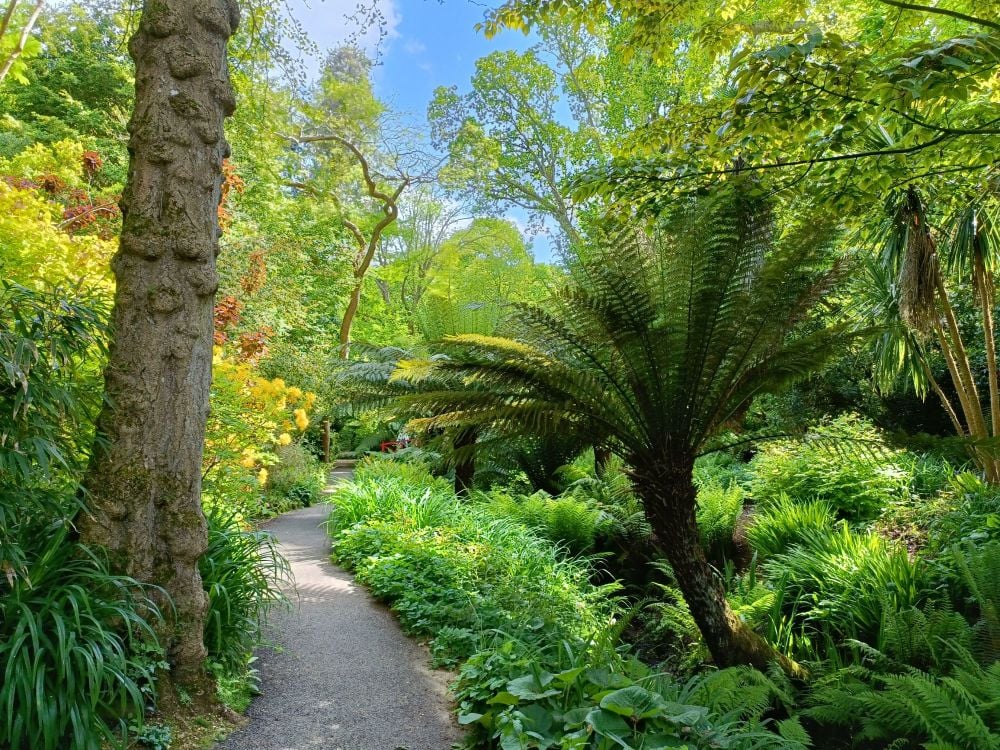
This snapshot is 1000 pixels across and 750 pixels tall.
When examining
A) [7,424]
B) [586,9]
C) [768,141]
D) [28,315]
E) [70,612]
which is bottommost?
[70,612]

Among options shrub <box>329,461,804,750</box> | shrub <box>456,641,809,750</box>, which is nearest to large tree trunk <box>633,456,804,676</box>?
shrub <box>329,461,804,750</box>

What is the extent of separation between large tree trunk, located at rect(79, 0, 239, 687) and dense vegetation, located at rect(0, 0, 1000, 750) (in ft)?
0.05

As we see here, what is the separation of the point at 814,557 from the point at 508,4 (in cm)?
467

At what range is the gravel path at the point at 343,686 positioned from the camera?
2.50 m

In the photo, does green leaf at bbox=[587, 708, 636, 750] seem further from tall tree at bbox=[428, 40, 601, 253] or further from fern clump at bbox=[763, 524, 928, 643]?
tall tree at bbox=[428, 40, 601, 253]

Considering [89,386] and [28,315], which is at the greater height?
[28,315]

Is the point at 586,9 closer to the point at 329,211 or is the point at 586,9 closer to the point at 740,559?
the point at 740,559

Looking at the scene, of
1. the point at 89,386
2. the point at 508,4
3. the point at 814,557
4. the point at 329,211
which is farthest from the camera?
the point at 329,211

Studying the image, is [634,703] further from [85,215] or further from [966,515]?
[85,215]

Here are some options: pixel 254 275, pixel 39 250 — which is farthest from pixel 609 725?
pixel 254 275

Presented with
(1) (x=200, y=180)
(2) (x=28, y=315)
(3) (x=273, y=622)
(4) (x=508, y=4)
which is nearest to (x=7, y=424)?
(2) (x=28, y=315)

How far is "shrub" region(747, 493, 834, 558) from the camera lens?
5.20 m

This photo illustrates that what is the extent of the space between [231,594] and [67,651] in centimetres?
110

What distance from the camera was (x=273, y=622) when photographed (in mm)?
3797
